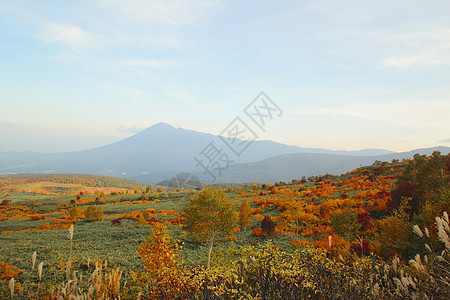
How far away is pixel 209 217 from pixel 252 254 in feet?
30.8

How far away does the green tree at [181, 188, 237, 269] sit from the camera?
640 inches

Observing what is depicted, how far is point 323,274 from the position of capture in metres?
5.64

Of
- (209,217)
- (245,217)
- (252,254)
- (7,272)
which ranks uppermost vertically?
(252,254)

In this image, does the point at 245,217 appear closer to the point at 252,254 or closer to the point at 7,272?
the point at 252,254

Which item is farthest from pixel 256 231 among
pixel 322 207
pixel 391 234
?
pixel 391 234

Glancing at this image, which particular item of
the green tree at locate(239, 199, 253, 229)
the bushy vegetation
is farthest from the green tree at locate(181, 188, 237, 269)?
the green tree at locate(239, 199, 253, 229)

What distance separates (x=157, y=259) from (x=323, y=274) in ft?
20.7

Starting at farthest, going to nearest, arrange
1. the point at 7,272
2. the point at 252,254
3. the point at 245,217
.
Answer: the point at 245,217 → the point at 7,272 → the point at 252,254

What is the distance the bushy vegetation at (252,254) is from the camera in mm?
5250

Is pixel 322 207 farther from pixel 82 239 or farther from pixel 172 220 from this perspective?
pixel 82 239

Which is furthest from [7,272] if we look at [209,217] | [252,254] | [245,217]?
[245,217]

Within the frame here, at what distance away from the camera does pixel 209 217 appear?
16203 mm

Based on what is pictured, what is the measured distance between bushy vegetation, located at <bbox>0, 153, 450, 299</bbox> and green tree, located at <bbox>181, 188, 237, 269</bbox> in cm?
7

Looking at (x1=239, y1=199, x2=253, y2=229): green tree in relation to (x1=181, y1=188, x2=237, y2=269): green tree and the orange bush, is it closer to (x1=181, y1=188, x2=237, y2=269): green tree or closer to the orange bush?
(x1=181, y1=188, x2=237, y2=269): green tree
